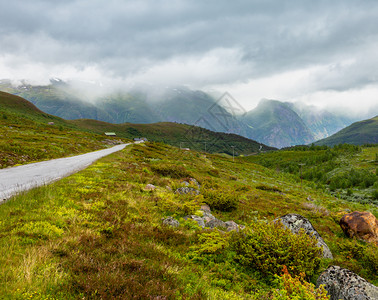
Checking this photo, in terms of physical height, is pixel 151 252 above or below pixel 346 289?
above

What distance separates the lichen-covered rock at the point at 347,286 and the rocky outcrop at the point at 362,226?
705 centimetres

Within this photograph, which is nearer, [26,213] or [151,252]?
[151,252]

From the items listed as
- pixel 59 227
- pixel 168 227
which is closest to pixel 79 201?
pixel 59 227

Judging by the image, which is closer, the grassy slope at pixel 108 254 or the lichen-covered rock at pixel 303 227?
the grassy slope at pixel 108 254

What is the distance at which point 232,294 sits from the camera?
4910 mm

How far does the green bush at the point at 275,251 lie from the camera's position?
6484 millimetres

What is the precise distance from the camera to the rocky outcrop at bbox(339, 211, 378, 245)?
1106 cm

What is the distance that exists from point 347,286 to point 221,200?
8.92 meters

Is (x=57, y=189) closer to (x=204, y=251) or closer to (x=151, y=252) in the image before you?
(x=151, y=252)

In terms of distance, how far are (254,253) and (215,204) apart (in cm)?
767

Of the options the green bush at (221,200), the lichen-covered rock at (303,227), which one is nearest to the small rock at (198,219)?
the lichen-covered rock at (303,227)

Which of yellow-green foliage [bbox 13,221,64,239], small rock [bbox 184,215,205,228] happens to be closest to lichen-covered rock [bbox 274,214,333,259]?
small rock [bbox 184,215,205,228]

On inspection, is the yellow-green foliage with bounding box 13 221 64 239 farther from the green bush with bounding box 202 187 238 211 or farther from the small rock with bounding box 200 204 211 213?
the green bush with bounding box 202 187 238 211

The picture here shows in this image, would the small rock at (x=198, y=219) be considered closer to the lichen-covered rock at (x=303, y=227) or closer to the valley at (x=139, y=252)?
the valley at (x=139, y=252)
